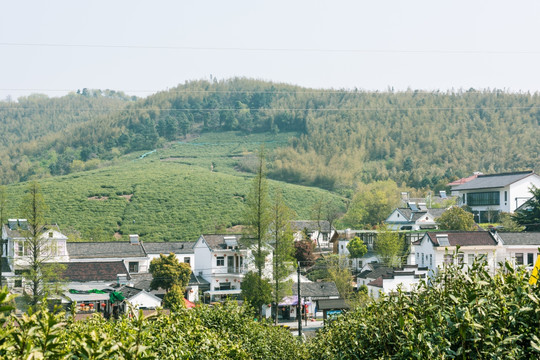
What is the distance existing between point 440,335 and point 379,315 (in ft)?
6.77

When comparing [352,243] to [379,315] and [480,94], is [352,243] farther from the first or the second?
[480,94]

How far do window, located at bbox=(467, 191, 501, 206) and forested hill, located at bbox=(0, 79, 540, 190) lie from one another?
18622 millimetres

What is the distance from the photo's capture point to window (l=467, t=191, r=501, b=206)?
1941 inches

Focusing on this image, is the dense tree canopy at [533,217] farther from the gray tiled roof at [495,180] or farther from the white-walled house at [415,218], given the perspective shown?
the gray tiled roof at [495,180]

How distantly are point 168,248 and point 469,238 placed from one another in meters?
20.8

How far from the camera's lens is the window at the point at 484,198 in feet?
162

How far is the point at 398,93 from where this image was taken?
12706 centimetres

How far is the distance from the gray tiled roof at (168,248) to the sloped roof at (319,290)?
406 inches

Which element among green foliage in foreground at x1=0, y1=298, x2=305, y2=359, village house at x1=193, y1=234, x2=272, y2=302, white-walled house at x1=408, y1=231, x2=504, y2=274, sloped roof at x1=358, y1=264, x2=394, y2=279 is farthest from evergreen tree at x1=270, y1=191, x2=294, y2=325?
green foliage in foreground at x1=0, y1=298, x2=305, y2=359

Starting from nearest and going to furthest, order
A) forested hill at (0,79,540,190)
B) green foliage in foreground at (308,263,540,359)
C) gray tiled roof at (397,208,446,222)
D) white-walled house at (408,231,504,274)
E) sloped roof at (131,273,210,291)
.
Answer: green foliage in foreground at (308,263,540,359) < white-walled house at (408,231,504,274) < sloped roof at (131,273,210,291) < gray tiled roof at (397,208,446,222) < forested hill at (0,79,540,190)

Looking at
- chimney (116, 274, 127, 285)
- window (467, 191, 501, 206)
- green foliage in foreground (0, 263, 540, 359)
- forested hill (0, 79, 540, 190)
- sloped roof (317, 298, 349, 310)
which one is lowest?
sloped roof (317, 298, 349, 310)

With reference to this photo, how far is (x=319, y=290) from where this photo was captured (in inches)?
1294

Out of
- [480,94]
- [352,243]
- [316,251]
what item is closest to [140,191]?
[316,251]

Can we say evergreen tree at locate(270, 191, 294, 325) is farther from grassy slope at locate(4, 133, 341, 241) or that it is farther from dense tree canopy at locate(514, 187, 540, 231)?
grassy slope at locate(4, 133, 341, 241)
